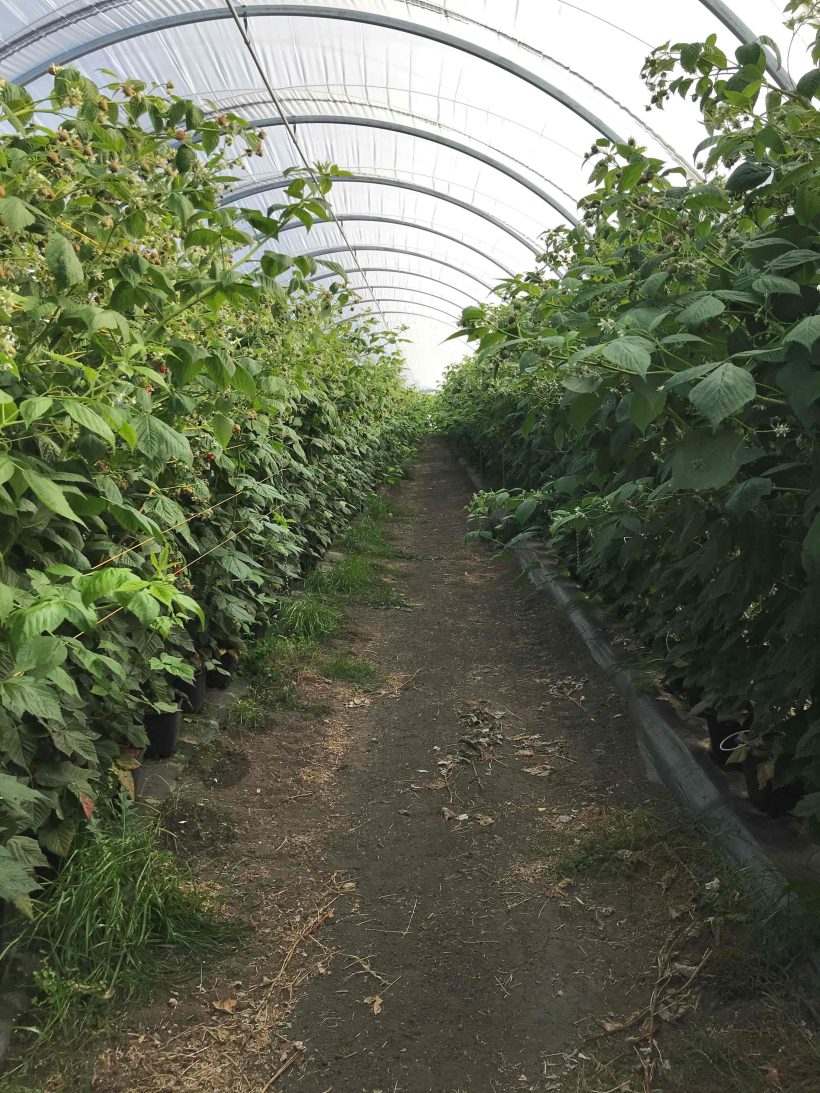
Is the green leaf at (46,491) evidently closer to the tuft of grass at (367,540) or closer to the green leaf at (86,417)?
the green leaf at (86,417)

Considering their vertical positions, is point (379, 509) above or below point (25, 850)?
above

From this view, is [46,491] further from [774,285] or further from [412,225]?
[412,225]

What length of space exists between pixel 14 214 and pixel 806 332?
1787 mm

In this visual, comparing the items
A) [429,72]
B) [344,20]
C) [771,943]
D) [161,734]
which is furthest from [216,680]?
[429,72]

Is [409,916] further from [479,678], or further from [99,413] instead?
[479,678]

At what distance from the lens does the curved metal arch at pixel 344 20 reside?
314 inches

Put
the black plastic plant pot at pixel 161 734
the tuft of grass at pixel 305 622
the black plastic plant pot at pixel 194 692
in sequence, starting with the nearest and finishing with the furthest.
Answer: the black plastic plant pot at pixel 161 734, the black plastic plant pot at pixel 194 692, the tuft of grass at pixel 305 622

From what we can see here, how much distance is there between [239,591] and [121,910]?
2080 mm

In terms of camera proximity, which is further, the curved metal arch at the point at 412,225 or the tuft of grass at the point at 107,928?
the curved metal arch at the point at 412,225

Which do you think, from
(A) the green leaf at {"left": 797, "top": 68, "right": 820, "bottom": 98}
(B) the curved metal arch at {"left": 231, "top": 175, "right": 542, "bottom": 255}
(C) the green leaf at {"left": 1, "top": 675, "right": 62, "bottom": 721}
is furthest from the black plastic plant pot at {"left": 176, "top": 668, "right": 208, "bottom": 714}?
(B) the curved metal arch at {"left": 231, "top": 175, "right": 542, "bottom": 255}

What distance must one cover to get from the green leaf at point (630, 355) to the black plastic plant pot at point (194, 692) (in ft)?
9.12

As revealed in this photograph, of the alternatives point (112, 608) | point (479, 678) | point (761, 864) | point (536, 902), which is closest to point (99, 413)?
point (112, 608)

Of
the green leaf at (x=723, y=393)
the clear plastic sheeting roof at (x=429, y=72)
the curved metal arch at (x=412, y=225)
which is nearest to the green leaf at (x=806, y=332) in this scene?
the green leaf at (x=723, y=393)

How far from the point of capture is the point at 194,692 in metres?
4.02
